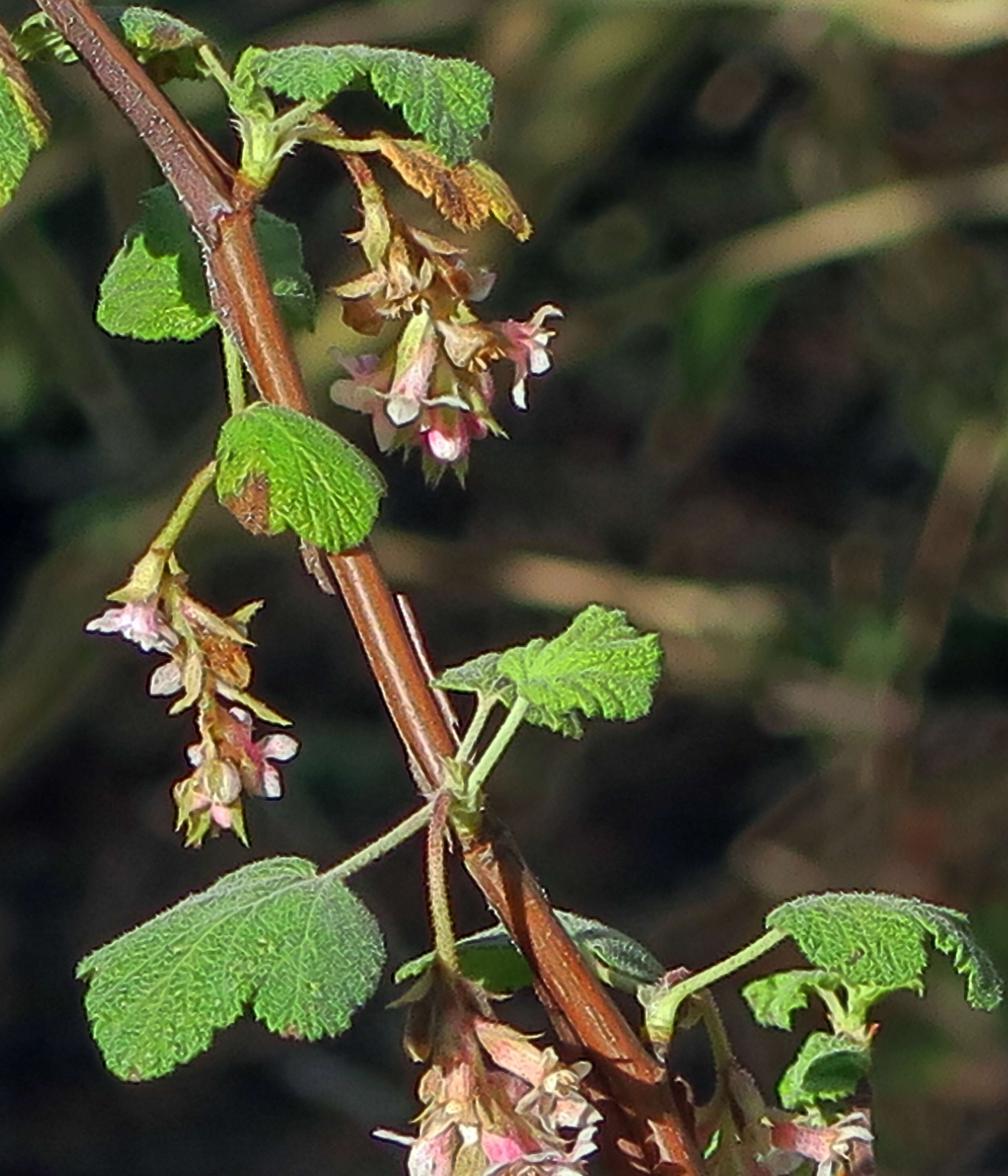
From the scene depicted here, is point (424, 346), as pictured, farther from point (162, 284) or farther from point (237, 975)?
point (237, 975)

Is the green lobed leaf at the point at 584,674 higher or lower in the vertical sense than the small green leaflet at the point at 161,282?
lower

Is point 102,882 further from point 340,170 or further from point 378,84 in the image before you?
point 378,84

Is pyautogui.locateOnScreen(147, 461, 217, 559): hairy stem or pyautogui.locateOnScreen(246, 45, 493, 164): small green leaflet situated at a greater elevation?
pyautogui.locateOnScreen(246, 45, 493, 164): small green leaflet

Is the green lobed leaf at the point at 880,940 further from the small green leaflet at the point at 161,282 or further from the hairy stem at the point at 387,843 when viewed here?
the small green leaflet at the point at 161,282

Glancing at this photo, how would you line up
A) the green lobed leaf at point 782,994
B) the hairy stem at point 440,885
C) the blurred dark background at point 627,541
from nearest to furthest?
1. the hairy stem at point 440,885
2. the green lobed leaf at point 782,994
3. the blurred dark background at point 627,541

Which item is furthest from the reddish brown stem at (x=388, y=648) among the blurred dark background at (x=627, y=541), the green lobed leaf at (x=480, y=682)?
the blurred dark background at (x=627, y=541)

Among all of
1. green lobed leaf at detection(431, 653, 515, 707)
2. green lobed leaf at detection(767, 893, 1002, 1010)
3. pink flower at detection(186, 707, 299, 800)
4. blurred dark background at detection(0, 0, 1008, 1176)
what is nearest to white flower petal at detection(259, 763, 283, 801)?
pink flower at detection(186, 707, 299, 800)

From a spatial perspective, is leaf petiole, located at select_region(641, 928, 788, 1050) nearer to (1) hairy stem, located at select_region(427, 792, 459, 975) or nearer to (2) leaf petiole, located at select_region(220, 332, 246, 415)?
(1) hairy stem, located at select_region(427, 792, 459, 975)
